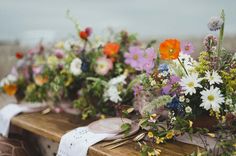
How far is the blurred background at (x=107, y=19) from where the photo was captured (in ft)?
6.30

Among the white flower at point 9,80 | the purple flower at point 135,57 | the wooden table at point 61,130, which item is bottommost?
the wooden table at point 61,130

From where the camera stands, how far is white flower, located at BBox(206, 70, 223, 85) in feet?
3.23

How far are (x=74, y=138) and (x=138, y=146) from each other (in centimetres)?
24

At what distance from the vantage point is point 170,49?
1040 mm

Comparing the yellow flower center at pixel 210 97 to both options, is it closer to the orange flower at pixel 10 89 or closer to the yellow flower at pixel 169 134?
the yellow flower at pixel 169 134

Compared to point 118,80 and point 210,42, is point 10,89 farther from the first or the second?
point 210,42

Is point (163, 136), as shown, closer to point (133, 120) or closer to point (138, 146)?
point (138, 146)

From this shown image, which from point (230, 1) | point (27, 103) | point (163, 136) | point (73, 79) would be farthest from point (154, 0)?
point (163, 136)

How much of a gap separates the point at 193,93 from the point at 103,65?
58 cm

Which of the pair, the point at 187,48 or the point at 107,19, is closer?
the point at 187,48

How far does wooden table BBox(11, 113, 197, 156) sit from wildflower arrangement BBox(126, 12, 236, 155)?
45 mm

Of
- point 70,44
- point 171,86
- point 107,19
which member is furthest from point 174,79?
point 107,19

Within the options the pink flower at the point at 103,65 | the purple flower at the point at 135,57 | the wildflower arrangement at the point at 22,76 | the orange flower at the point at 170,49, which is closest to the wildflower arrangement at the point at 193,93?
the orange flower at the point at 170,49

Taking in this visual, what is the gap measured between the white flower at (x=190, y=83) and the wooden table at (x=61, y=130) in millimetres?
191
